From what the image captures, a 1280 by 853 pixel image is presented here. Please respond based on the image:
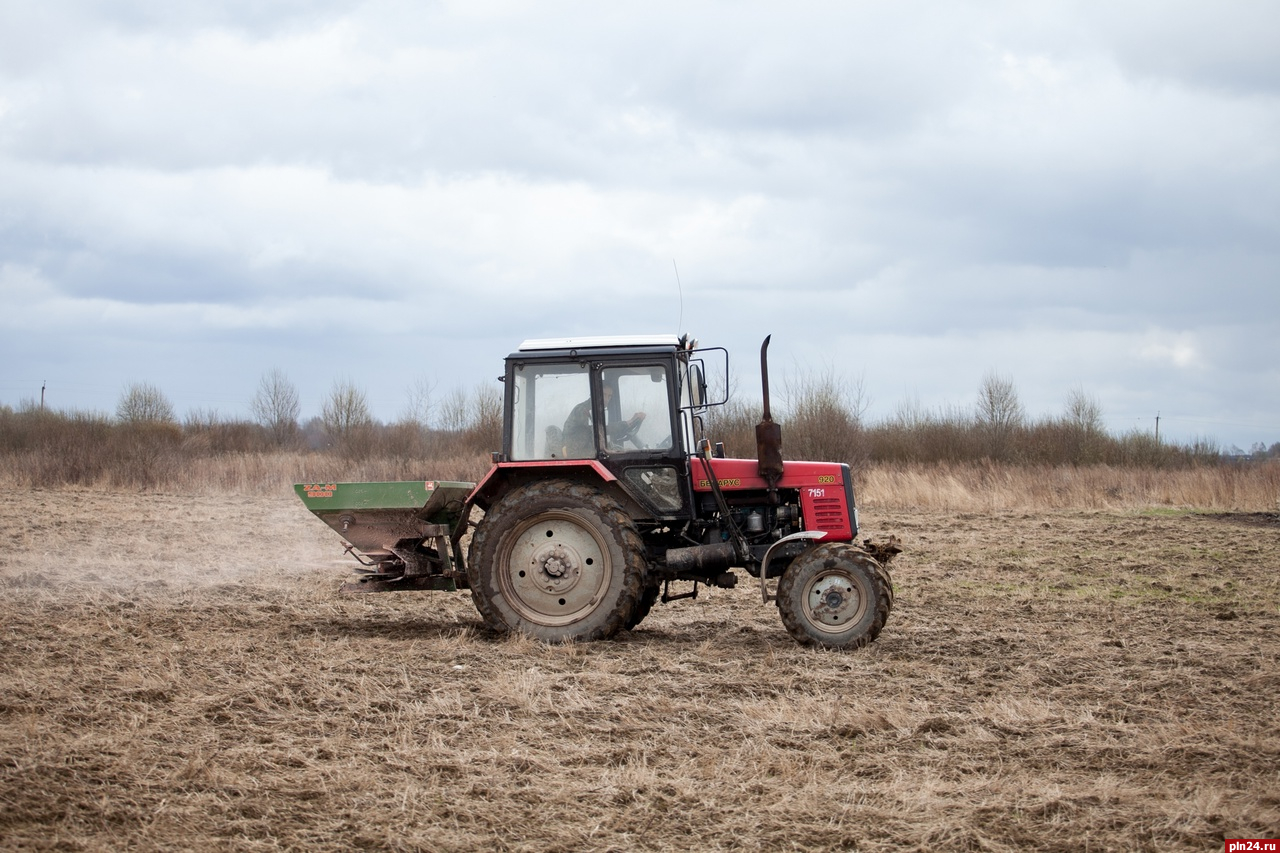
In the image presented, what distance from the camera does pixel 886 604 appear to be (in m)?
7.36

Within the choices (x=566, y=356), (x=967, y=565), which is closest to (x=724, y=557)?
(x=566, y=356)

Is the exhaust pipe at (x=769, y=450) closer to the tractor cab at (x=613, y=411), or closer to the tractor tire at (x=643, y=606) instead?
the tractor cab at (x=613, y=411)

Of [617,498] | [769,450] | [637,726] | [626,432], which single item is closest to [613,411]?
[626,432]

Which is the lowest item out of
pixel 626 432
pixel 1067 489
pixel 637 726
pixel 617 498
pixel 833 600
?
pixel 637 726

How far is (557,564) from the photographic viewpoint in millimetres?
7746

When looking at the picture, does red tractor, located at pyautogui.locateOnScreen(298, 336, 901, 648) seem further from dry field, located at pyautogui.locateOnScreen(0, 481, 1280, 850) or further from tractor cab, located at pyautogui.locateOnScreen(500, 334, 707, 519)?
dry field, located at pyautogui.locateOnScreen(0, 481, 1280, 850)

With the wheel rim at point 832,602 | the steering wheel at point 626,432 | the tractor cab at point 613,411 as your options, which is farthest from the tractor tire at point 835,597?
the steering wheel at point 626,432

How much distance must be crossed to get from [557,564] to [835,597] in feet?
6.25

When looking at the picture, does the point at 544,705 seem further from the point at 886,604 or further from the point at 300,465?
the point at 300,465

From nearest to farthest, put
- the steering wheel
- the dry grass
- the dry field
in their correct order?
1. the dry field
2. the steering wheel
3. the dry grass

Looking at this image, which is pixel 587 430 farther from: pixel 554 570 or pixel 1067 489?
pixel 1067 489

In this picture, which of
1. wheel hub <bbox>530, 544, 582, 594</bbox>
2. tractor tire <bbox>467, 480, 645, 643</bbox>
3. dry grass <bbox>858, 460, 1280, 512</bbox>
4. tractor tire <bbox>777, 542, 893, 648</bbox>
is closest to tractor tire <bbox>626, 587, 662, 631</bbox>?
tractor tire <bbox>467, 480, 645, 643</bbox>

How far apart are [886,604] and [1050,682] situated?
115cm

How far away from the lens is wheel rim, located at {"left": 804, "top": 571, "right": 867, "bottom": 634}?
742 cm
